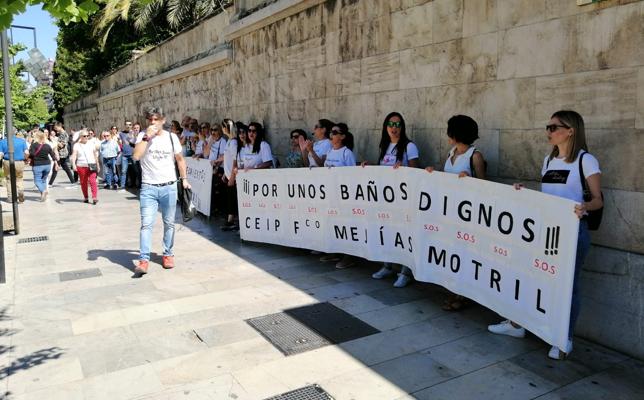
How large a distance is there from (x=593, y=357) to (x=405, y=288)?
211cm

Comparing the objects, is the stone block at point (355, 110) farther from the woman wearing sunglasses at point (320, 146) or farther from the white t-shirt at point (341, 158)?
the white t-shirt at point (341, 158)

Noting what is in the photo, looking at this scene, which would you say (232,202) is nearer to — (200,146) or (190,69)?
(200,146)

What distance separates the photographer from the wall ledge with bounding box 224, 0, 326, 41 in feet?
29.5

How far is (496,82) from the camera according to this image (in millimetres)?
5348

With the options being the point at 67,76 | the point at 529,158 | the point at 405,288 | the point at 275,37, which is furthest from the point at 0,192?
the point at 67,76

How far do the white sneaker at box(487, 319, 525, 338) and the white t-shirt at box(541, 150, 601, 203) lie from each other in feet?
3.91

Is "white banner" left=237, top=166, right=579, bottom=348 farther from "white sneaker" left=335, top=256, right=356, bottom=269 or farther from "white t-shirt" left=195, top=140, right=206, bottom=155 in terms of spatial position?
"white t-shirt" left=195, top=140, right=206, bottom=155

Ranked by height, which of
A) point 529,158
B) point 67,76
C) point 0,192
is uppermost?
point 67,76

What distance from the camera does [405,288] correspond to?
5.90 metres

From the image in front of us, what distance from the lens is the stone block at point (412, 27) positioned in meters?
6.23

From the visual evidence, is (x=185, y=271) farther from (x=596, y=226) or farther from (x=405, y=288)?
(x=596, y=226)

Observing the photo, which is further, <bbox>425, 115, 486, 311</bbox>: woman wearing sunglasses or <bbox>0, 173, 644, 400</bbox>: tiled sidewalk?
<bbox>425, 115, 486, 311</bbox>: woman wearing sunglasses

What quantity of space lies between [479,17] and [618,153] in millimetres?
2106

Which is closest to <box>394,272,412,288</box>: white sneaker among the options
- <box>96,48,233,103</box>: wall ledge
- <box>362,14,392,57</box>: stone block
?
<box>362,14,392,57</box>: stone block
